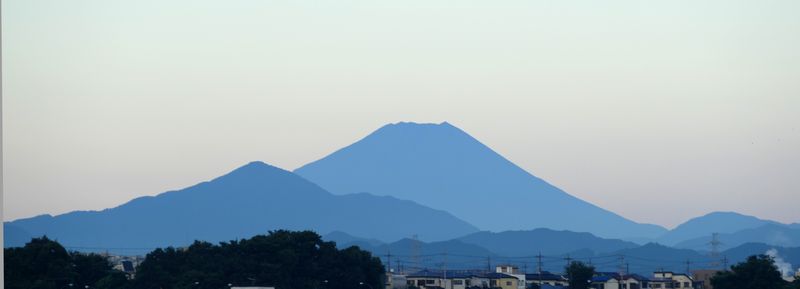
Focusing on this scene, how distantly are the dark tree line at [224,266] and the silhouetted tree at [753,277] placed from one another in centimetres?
1889

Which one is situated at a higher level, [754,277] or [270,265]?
[270,265]

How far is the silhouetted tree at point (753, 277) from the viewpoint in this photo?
65312 mm

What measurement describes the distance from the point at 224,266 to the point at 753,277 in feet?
90.3

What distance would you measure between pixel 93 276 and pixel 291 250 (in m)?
10.6

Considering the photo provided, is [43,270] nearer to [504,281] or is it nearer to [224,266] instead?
[224,266]

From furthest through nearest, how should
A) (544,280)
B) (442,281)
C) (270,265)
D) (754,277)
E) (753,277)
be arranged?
(544,280) < (442,281) < (270,265) < (753,277) < (754,277)

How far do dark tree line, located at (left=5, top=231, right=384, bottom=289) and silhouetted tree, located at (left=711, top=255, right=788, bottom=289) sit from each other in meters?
18.9

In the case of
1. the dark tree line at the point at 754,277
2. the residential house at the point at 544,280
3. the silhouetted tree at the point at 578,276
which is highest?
the residential house at the point at 544,280

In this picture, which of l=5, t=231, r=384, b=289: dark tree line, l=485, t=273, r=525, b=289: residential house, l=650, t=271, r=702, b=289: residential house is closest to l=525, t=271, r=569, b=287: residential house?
l=485, t=273, r=525, b=289: residential house

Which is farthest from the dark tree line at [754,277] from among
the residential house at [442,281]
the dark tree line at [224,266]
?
the residential house at [442,281]

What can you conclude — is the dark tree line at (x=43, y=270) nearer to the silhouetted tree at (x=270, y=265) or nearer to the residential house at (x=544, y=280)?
the silhouetted tree at (x=270, y=265)

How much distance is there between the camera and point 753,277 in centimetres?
6588

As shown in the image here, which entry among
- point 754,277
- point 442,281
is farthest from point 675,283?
point 754,277

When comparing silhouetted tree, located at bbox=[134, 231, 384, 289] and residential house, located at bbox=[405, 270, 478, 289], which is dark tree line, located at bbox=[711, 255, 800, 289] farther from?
residential house, located at bbox=[405, 270, 478, 289]
